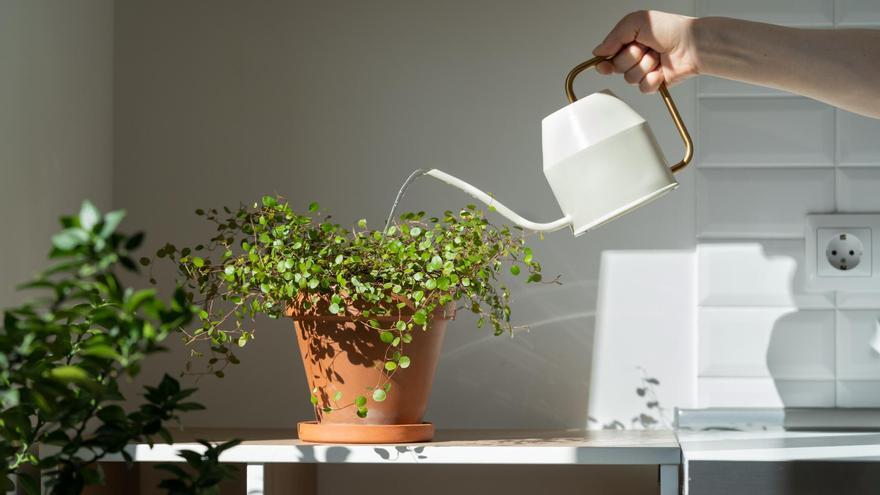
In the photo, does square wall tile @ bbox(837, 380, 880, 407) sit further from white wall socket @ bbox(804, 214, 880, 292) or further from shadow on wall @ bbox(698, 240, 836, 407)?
white wall socket @ bbox(804, 214, 880, 292)

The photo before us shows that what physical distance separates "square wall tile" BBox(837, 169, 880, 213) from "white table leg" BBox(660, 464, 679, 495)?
61 centimetres

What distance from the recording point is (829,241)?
5.37 feet

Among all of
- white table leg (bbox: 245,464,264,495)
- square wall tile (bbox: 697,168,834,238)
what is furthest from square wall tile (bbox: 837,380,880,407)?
white table leg (bbox: 245,464,264,495)

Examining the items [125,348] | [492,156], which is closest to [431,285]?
[492,156]

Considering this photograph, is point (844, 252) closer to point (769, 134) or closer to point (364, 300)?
point (769, 134)

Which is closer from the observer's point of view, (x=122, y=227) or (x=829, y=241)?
(x=829, y=241)

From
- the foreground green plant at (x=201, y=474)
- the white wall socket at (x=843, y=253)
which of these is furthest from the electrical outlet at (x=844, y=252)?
the foreground green plant at (x=201, y=474)

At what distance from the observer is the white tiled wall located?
5.36 ft

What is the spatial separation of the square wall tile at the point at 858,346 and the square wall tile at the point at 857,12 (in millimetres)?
484

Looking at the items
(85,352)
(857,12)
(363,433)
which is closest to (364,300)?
(363,433)

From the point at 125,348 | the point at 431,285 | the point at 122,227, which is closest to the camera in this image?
the point at 125,348

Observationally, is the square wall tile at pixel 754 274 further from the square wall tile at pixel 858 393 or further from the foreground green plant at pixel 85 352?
the foreground green plant at pixel 85 352

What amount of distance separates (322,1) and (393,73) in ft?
0.59

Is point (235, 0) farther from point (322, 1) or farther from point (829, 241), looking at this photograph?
point (829, 241)
